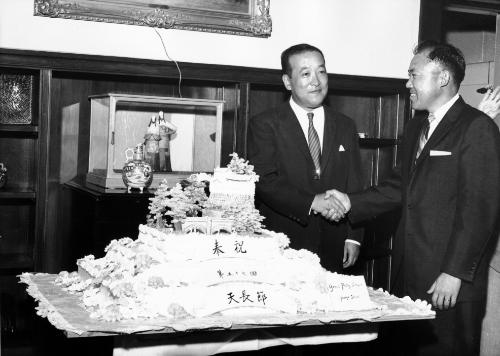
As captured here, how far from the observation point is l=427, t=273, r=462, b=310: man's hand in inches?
133

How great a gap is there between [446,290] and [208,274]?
3.94ft

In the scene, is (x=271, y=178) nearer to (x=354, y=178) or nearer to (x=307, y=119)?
(x=307, y=119)

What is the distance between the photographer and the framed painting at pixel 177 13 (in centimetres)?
464

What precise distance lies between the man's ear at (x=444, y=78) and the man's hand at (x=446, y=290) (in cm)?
96

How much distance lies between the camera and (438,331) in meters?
3.50

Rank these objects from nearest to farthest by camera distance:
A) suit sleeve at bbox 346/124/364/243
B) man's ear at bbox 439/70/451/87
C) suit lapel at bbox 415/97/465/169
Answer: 1. suit lapel at bbox 415/97/465/169
2. man's ear at bbox 439/70/451/87
3. suit sleeve at bbox 346/124/364/243

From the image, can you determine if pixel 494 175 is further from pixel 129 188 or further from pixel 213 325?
pixel 129 188

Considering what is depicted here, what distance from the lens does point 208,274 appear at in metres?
2.86

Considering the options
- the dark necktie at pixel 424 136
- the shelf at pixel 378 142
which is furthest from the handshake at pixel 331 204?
the shelf at pixel 378 142

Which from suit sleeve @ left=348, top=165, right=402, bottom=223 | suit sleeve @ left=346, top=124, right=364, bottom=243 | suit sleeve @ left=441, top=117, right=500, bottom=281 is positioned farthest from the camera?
suit sleeve @ left=346, top=124, right=364, bottom=243

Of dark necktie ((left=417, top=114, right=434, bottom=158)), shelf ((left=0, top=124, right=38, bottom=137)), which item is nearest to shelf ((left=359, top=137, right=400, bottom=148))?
dark necktie ((left=417, top=114, right=434, bottom=158))

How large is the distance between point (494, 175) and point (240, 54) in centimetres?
227

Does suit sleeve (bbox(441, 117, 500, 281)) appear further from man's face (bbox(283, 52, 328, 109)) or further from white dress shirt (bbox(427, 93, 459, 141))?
man's face (bbox(283, 52, 328, 109))

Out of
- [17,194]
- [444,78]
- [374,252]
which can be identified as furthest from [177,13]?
[374,252]
